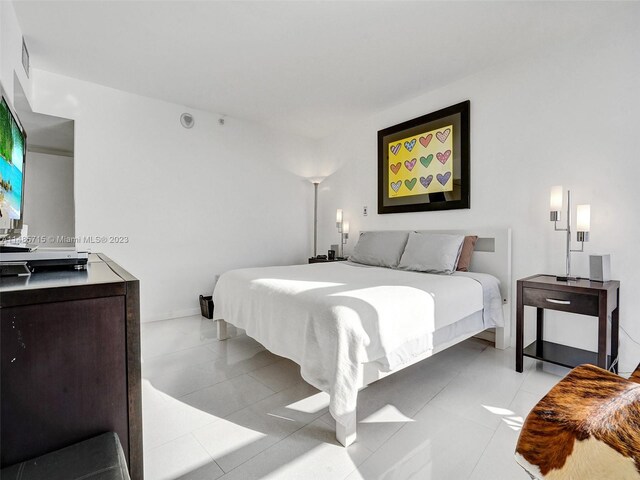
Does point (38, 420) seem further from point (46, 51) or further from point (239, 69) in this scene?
point (46, 51)

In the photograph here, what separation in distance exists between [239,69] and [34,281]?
264 cm

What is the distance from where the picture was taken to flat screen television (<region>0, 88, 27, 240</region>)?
46.9 inches

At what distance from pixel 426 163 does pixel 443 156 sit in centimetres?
20

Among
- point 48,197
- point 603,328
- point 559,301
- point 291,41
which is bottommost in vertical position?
point 603,328

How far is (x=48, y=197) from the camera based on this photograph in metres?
3.65

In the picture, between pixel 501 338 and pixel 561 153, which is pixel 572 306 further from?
pixel 561 153

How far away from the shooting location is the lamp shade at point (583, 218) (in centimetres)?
210

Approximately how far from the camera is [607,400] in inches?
35.8

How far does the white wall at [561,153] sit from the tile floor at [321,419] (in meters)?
0.85

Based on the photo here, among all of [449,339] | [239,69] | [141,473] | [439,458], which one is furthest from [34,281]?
[239,69]

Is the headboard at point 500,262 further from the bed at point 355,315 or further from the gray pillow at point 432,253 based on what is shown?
the gray pillow at point 432,253

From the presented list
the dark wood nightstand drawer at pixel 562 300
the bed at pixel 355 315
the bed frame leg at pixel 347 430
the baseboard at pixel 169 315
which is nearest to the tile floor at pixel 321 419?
the bed frame leg at pixel 347 430

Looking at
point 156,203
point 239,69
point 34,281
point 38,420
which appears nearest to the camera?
point 38,420

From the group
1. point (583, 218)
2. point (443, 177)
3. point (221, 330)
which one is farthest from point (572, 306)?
point (221, 330)
